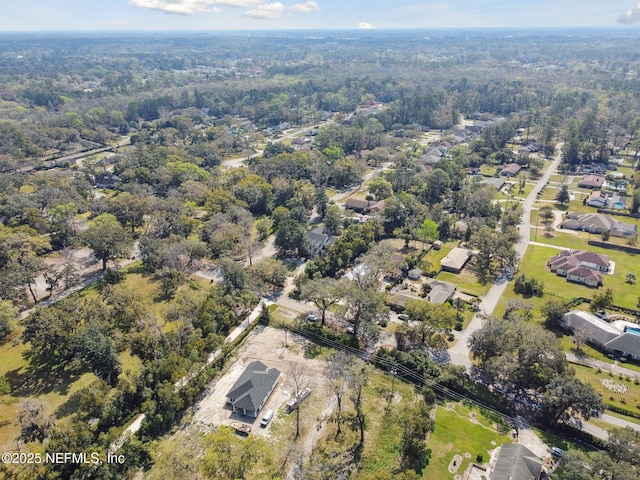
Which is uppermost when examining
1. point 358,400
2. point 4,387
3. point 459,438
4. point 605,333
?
point 358,400

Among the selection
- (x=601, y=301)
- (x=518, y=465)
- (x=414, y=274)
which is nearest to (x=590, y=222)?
(x=601, y=301)

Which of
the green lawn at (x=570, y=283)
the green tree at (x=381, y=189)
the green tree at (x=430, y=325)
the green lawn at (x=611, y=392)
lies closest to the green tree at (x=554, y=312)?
the green lawn at (x=570, y=283)

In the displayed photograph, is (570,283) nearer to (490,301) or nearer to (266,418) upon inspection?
(490,301)

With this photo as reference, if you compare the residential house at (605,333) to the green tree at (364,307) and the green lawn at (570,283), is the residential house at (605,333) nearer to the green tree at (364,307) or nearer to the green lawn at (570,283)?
the green lawn at (570,283)

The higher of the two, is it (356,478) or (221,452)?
(221,452)

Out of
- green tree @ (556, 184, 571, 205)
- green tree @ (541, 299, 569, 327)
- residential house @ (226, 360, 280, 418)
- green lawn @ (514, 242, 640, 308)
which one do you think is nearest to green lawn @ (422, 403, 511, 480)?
residential house @ (226, 360, 280, 418)

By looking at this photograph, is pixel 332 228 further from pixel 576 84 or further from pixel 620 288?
pixel 576 84

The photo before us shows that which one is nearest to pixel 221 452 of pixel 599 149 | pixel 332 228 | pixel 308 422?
pixel 308 422

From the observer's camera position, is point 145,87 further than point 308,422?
Yes
